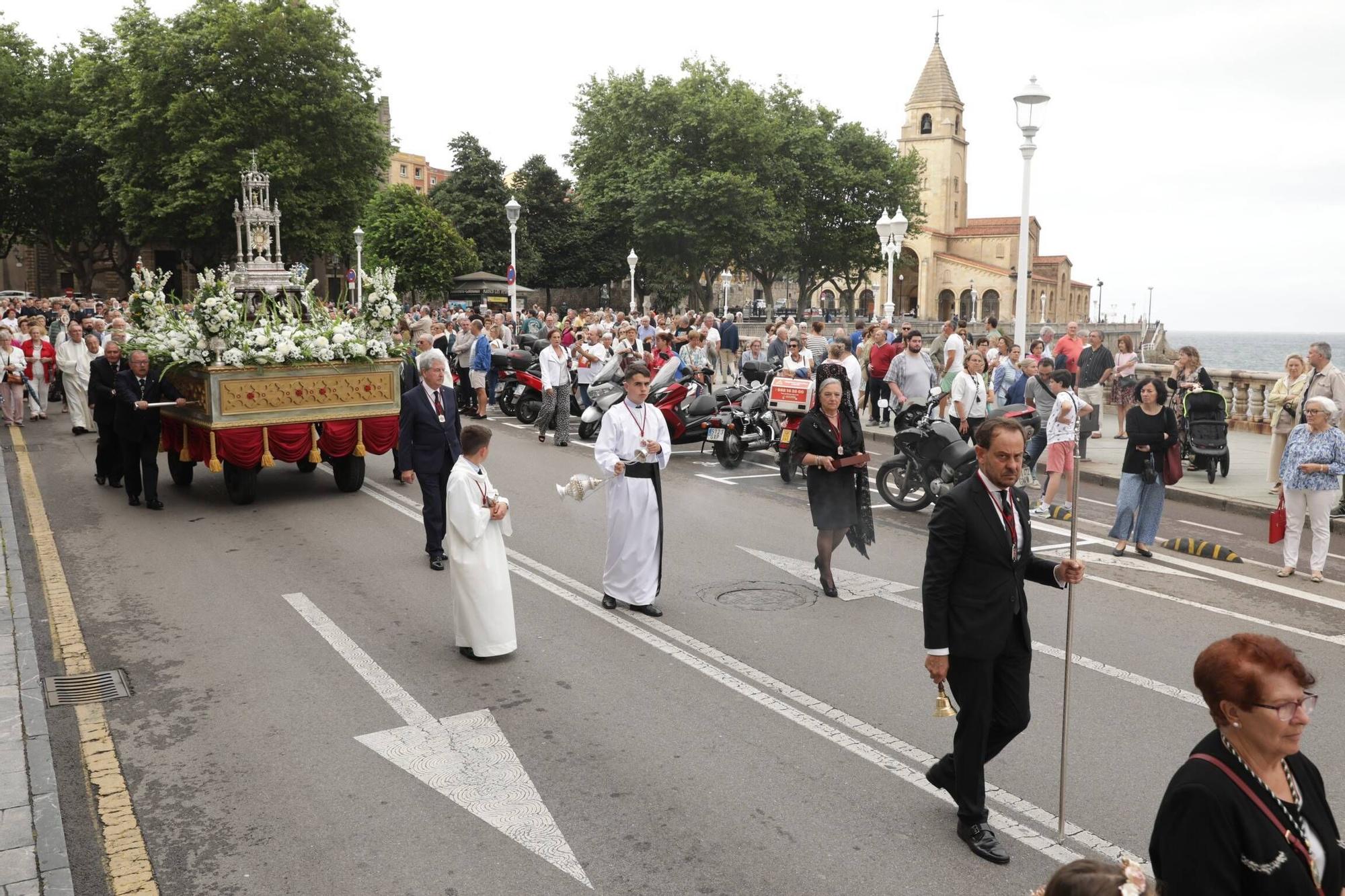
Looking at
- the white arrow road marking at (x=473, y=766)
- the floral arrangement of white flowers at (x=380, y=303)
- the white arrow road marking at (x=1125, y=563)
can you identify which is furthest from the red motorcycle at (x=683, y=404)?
the white arrow road marking at (x=473, y=766)

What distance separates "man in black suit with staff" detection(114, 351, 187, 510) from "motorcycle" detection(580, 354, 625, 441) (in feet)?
21.6

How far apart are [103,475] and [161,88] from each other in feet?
124

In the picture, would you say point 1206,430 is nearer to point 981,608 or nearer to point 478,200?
point 981,608

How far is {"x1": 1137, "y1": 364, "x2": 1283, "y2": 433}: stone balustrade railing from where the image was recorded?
762 inches

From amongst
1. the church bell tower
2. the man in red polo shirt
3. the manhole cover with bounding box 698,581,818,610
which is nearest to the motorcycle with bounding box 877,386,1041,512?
the manhole cover with bounding box 698,581,818,610

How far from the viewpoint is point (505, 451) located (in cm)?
1678

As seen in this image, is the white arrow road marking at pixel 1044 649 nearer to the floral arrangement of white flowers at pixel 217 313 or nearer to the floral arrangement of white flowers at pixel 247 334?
the floral arrangement of white flowers at pixel 247 334

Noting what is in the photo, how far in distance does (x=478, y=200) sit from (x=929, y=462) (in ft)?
212

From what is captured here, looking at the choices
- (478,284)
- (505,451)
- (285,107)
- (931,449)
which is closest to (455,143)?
(478,284)

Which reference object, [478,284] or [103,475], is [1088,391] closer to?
[103,475]

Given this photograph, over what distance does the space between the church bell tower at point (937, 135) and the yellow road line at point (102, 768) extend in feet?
328

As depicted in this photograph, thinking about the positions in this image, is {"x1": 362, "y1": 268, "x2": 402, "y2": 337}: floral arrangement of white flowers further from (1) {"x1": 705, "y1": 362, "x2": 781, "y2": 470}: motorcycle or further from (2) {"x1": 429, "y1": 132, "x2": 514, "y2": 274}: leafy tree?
(2) {"x1": 429, "y1": 132, "x2": 514, "y2": 274}: leafy tree

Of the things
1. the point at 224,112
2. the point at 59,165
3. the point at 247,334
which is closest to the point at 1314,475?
the point at 247,334

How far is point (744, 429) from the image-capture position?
52.1ft
